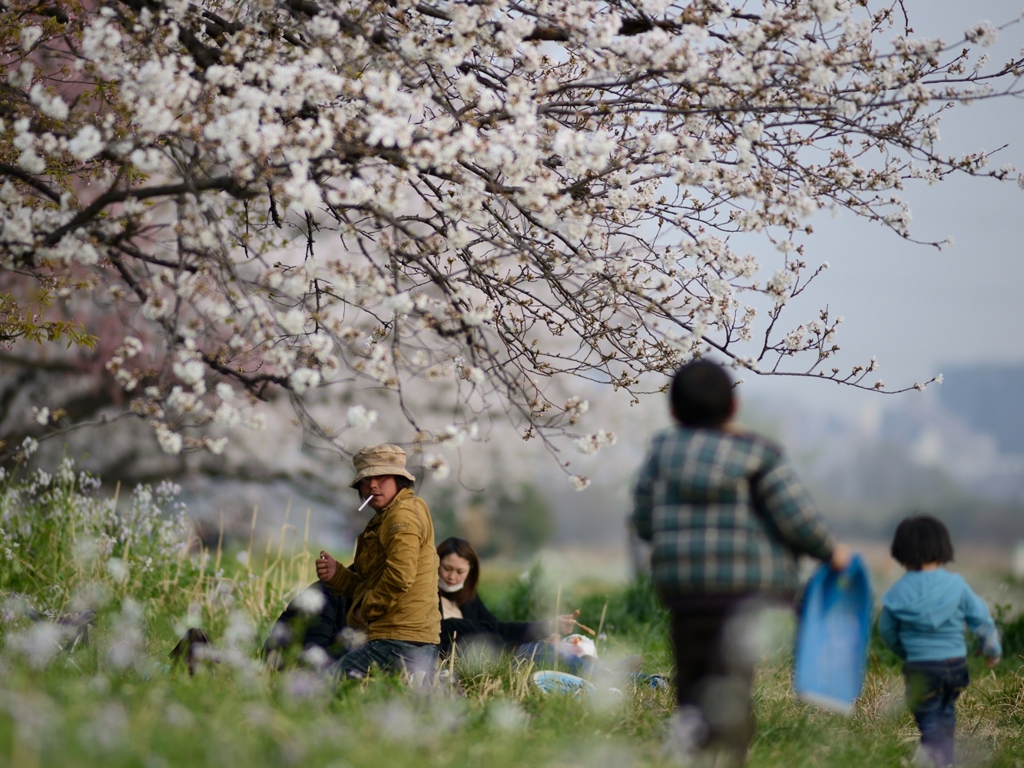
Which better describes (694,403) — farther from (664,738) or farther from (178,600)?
(178,600)

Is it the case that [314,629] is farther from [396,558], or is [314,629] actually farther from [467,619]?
[467,619]

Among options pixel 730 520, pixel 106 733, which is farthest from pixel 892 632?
pixel 106 733

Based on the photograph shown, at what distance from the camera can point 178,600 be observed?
7.44 metres

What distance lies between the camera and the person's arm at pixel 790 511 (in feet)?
11.9

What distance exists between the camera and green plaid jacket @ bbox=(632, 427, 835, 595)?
3621 mm

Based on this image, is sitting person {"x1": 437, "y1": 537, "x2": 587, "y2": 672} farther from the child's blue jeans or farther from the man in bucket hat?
the child's blue jeans

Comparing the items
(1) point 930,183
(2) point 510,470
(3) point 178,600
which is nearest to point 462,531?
(2) point 510,470

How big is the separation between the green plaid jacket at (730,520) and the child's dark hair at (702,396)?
7 cm

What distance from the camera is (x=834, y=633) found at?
3898 millimetres

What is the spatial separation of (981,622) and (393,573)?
2.70m

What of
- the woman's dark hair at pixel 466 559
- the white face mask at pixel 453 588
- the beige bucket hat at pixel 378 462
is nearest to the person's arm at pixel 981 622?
the beige bucket hat at pixel 378 462

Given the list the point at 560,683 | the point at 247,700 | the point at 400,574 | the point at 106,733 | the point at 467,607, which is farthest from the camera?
the point at 467,607

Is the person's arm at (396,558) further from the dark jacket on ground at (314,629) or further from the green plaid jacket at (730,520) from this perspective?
the green plaid jacket at (730,520)

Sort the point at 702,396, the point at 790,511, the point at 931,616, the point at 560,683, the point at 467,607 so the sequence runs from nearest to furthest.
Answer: the point at 790,511 < the point at 702,396 < the point at 931,616 < the point at 560,683 < the point at 467,607
